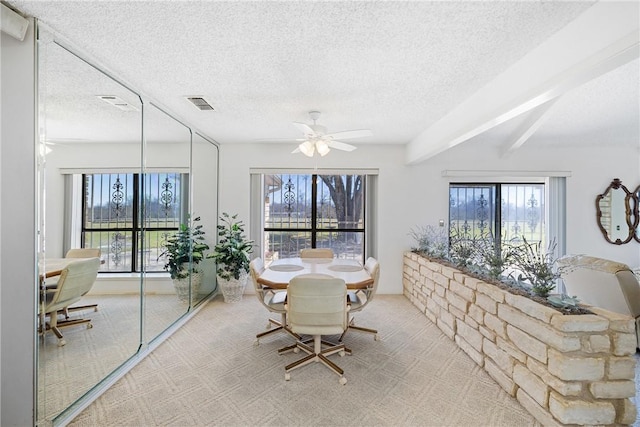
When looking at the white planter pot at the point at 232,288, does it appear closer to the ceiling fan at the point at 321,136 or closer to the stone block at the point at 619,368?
the ceiling fan at the point at 321,136

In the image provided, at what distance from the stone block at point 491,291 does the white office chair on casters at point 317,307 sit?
1.20m

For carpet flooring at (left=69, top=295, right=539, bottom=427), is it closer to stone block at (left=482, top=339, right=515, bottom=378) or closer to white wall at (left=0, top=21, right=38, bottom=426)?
stone block at (left=482, top=339, right=515, bottom=378)

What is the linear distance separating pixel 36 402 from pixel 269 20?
260cm

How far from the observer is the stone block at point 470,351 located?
→ 2587 mm

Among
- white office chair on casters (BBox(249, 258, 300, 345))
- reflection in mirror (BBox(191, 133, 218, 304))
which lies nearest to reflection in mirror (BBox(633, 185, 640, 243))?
white office chair on casters (BBox(249, 258, 300, 345))

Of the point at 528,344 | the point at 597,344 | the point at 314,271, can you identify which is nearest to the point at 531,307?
the point at 528,344

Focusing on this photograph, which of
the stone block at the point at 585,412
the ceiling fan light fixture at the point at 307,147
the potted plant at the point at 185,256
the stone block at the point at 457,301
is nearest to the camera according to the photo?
the stone block at the point at 585,412

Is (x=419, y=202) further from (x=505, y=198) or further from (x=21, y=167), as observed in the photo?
(x=21, y=167)

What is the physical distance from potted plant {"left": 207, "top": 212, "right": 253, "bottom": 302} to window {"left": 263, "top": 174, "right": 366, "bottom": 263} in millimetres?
806

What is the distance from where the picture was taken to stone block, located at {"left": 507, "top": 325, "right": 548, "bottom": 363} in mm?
1927

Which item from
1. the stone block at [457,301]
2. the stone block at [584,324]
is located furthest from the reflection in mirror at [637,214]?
the stone block at [584,324]

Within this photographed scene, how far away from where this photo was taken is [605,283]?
2.70 meters

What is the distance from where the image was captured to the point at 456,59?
7.01 feet

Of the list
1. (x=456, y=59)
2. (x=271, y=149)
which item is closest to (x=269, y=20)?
(x=456, y=59)
